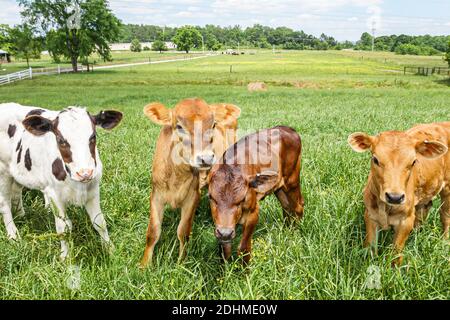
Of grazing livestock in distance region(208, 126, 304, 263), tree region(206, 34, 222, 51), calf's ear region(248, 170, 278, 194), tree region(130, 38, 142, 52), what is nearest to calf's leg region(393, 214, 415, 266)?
grazing livestock in distance region(208, 126, 304, 263)

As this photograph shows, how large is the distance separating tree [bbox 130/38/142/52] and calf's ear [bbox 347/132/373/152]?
108 m

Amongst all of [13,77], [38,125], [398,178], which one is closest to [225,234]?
[398,178]

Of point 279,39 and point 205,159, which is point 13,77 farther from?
point 279,39

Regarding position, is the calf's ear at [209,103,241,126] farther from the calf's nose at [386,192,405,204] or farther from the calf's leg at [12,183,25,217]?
the calf's leg at [12,183,25,217]

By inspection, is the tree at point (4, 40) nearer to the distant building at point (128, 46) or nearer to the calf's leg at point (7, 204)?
the distant building at point (128, 46)

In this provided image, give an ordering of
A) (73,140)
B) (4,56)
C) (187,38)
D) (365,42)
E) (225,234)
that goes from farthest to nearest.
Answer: (365,42) < (187,38) < (4,56) < (73,140) < (225,234)

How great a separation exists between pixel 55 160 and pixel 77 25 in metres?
51.4

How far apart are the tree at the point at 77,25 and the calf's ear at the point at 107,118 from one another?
4878 cm

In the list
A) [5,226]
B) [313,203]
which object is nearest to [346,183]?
[313,203]

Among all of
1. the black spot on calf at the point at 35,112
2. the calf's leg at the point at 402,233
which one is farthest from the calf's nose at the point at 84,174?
the calf's leg at the point at 402,233

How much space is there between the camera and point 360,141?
12.1 feet

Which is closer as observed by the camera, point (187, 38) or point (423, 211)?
point (423, 211)

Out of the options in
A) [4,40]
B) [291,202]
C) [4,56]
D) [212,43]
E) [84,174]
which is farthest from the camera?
[212,43]

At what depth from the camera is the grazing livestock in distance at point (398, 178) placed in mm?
3289
